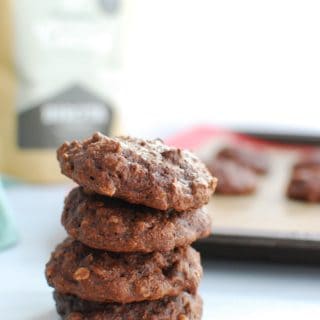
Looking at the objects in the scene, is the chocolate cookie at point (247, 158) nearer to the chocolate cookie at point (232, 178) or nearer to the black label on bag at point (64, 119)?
the chocolate cookie at point (232, 178)

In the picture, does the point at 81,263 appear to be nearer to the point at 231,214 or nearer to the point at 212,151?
the point at 231,214

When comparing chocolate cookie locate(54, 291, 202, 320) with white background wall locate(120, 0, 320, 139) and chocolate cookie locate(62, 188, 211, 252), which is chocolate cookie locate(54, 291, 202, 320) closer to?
chocolate cookie locate(62, 188, 211, 252)

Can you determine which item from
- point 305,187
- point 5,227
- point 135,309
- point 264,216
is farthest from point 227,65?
point 135,309

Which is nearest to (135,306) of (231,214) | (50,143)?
(231,214)

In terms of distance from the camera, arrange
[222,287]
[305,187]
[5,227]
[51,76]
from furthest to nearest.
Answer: [51,76] → [305,187] → [5,227] → [222,287]

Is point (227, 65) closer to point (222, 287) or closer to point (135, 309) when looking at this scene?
point (222, 287)

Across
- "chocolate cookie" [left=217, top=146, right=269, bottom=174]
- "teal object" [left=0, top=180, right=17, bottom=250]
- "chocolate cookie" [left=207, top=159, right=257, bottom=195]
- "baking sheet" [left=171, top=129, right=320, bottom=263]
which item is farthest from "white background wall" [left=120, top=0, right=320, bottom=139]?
"teal object" [left=0, top=180, right=17, bottom=250]
